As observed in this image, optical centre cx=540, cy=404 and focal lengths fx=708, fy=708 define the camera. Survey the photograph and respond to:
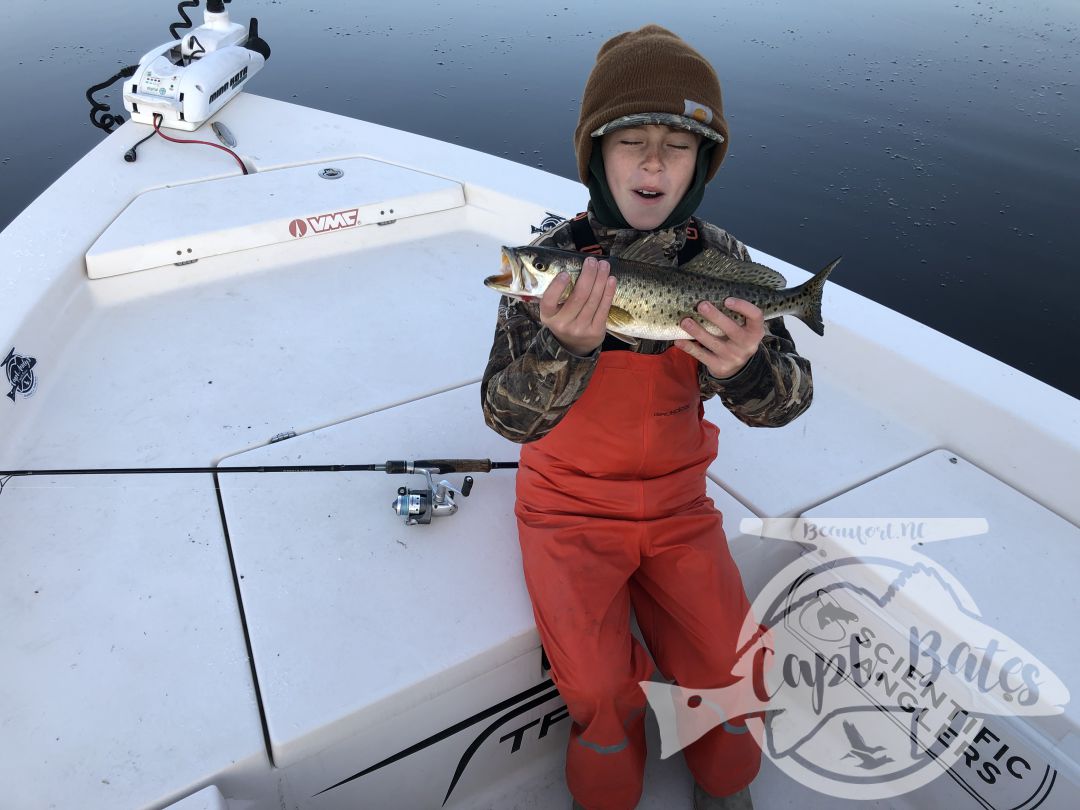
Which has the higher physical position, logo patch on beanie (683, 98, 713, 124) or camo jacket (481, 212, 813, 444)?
logo patch on beanie (683, 98, 713, 124)

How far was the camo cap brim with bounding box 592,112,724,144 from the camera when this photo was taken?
2025 millimetres

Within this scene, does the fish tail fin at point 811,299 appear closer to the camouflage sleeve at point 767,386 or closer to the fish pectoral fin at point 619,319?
the camouflage sleeve at point 767,386

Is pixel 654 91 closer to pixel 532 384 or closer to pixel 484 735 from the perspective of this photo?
pixel 532 384

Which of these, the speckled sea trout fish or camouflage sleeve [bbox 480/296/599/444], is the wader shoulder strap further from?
camouflage sleeve [bbox 480/296/599/444]

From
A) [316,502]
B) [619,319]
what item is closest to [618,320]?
[619,319]

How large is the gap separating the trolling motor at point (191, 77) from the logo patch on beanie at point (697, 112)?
155 inches

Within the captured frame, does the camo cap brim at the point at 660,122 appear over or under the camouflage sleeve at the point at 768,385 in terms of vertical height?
over

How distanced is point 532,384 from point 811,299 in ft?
2.83

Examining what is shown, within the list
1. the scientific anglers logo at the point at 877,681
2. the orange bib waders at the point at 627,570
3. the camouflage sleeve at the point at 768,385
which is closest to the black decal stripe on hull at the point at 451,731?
the orange bib waders at the point at 627,570

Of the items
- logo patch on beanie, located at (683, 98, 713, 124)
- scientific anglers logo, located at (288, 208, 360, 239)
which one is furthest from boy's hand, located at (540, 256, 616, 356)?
scientific anglers logo, located at (288, 208, 360, 239)

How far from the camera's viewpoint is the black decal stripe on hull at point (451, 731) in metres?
1.94

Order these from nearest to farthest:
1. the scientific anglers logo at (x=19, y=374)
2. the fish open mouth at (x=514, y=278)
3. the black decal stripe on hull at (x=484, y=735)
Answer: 1. the fish open mouth at (x=514, y=278)
2. the black decal stripe on hull at (x=484, y=735)
3. the scientific anglers logo at (x=19, y=374)

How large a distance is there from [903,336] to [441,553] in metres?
2.23

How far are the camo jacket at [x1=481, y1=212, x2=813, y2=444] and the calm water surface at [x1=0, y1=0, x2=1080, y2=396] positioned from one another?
11.0 feet
